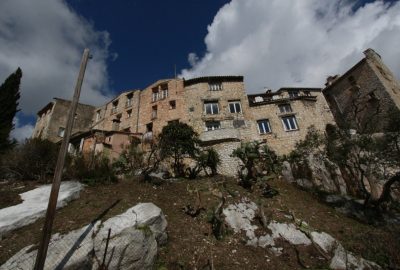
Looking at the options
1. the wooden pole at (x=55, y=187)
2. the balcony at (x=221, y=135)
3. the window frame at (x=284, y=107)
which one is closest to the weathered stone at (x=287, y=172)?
the balcony at (x=221, y=135)

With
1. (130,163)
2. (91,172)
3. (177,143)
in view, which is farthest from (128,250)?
(177,143)

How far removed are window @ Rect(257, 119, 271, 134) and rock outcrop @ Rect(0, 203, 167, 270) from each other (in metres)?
20.2

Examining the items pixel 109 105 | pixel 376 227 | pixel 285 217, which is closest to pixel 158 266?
pixel 285 217

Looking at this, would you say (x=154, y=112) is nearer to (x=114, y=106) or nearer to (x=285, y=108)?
(x=114, y=106)

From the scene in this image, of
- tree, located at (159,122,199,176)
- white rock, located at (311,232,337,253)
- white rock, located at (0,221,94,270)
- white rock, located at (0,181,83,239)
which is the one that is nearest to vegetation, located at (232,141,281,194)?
tree, located at (159,122,199,176)

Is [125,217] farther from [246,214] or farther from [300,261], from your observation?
[300,261]

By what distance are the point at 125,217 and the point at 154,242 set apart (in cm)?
157

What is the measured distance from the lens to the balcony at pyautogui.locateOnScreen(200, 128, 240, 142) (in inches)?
916

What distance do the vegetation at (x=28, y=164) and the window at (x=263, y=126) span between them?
68.8ft

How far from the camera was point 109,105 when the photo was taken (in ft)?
117

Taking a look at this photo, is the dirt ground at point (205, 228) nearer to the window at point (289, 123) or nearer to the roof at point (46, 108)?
the window at point (289, 123)

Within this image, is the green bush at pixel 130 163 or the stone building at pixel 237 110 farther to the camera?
the stone building at pixel 237 110

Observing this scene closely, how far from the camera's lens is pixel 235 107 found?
28250 mm

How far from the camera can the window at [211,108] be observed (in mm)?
28109
